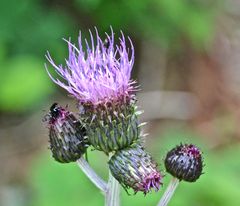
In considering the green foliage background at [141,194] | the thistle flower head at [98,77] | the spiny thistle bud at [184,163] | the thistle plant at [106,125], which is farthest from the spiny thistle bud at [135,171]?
the green foliage background at [141,194]

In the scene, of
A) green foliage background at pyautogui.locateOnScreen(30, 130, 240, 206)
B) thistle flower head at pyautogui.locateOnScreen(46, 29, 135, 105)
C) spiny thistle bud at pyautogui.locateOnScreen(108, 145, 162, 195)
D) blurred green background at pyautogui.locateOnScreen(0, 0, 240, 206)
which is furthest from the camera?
blurred green background at pyautogui.locateOnScreen(0, 0, 240, 206)

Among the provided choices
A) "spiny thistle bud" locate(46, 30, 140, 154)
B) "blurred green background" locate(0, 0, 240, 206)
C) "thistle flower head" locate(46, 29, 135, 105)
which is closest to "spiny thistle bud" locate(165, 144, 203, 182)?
"spiny thistle bud" locate(46, 30, 140, 154)

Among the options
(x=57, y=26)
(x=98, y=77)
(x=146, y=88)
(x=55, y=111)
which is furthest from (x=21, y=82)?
(x=98, y=77)

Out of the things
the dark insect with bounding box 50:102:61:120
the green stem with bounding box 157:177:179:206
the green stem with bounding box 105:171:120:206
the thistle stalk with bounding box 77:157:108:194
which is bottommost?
the green stem with bounding box 157:177:179:206

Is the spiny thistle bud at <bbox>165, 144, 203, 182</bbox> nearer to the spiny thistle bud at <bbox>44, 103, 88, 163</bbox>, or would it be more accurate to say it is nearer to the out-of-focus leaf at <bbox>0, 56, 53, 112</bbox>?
the spiny thistle bud at <bbox>44, 103, 88, 163</bbox>

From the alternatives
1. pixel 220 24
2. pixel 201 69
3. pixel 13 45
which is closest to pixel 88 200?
pixel 13 45

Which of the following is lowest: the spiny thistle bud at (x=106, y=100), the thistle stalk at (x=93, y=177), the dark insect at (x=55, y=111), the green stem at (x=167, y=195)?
the green stem at (x=167, y=195)

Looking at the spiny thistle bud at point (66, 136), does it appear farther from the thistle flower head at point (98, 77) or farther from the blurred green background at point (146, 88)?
the blurred green background at point (146, 88)
